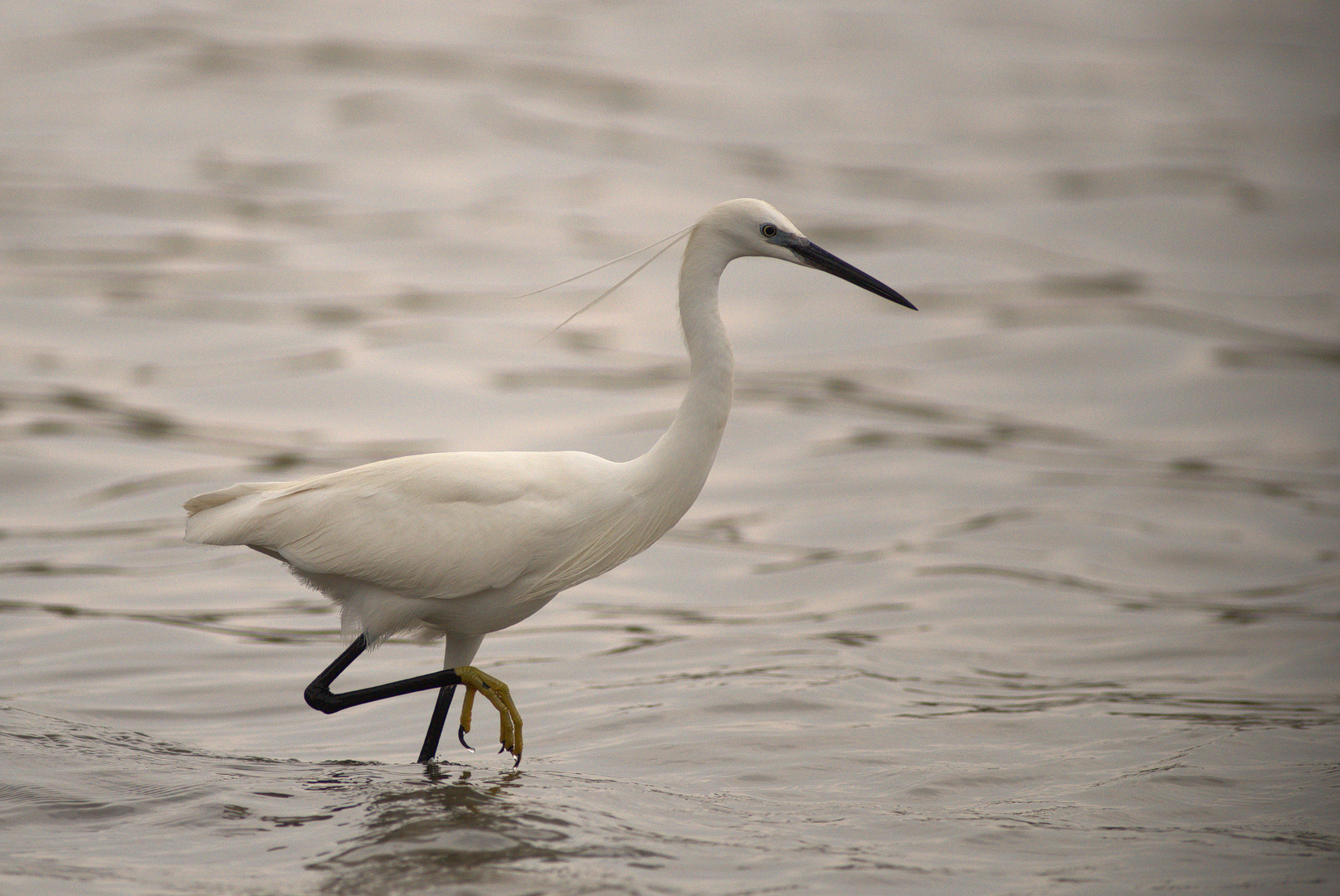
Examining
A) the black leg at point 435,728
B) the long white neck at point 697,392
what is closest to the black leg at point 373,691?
the black leg at point 435,728

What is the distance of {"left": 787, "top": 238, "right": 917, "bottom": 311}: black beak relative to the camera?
255 inches

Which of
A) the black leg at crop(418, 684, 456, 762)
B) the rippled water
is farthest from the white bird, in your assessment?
the rippled water

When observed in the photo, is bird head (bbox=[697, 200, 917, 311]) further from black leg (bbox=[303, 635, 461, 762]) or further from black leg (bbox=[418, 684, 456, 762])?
black leg (bbox=[418, 684, 456, 762])

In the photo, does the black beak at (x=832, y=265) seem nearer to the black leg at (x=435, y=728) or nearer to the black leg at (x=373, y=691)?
the black leg at (x=373, y=691)

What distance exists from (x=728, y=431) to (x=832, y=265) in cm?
786

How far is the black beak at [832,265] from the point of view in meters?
6.49

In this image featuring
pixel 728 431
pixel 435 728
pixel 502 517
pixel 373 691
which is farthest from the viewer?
pixel 728 431

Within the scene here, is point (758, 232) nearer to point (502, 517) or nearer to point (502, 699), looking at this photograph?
point (502, 517)

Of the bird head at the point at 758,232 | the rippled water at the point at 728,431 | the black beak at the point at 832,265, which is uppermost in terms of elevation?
the bird head at the point at 758,232

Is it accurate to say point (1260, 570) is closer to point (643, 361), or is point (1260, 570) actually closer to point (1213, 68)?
point (643, 361)

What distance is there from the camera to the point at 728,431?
14430mm

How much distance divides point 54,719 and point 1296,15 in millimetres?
28910

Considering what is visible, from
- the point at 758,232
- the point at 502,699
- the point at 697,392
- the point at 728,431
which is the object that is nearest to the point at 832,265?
the point at 758,232

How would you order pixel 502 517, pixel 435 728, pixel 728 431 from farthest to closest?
pixel 728 431
pixel 435 728
pixel 502 517
